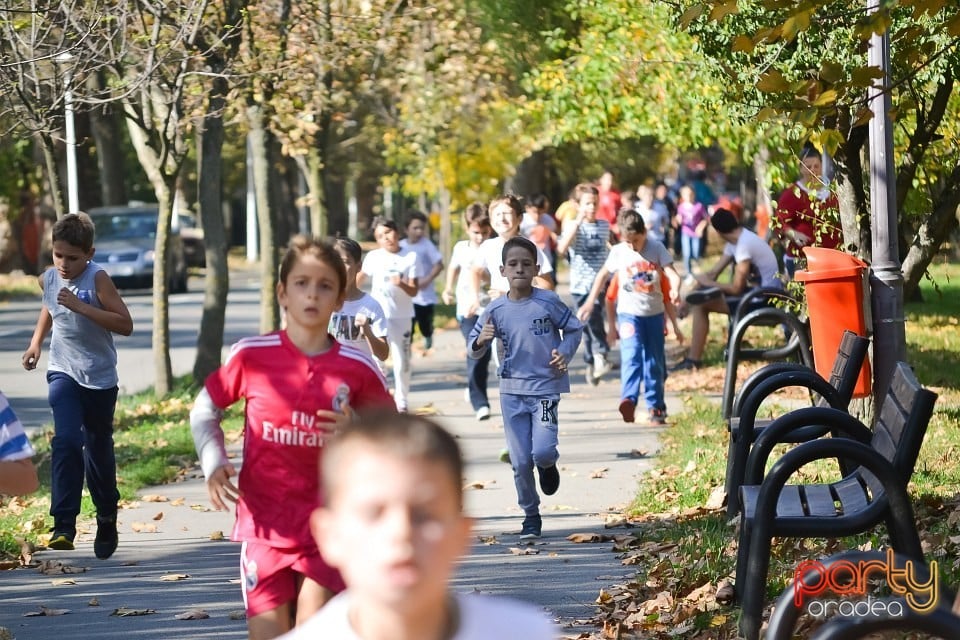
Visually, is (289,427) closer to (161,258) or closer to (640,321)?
(640,321)

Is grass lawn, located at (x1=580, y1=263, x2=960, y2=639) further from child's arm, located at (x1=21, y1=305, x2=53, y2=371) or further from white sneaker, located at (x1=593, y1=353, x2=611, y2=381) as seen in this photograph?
child's arm, located at (x1=21, y1=305, x2=53, y2=371)

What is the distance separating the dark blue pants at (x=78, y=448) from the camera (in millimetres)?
8367

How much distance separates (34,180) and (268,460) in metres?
36.8

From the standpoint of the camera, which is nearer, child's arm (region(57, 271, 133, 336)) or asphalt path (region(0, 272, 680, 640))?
asphalt path (region(0, 272, 680, 640))

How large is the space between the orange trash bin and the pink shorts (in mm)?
5070

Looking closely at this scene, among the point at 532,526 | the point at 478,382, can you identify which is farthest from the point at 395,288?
the point at 532,526

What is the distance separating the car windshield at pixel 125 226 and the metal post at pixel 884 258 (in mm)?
26230

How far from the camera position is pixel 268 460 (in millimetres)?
4945

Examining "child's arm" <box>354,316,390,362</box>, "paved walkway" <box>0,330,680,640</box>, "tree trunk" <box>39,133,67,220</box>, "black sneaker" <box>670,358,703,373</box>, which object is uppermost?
"tree trunk" <box>39,133,67,220</box>

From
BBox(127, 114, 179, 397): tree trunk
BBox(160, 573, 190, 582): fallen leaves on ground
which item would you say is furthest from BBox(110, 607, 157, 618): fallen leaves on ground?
BBox(127, 114, 179, 397): tree trunk

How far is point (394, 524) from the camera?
8.18 ft

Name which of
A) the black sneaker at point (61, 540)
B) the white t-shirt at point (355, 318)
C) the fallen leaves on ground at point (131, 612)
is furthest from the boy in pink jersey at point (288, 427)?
the white t-shirt at point (355, 318)

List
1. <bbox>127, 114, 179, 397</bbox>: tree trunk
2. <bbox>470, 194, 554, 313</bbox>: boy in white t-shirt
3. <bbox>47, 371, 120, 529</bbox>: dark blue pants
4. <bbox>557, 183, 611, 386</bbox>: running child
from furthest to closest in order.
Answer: <bbox>557, 183, 611, 386</bbox>: running child
<bbox>127, 114, 179, 397</bbox>: tree trunk
<bbox>470, 194, 554, 313</bbox>: boy in white t-shirt
<bbox>47, 371, 120, 529</bbox>: dark blue pants

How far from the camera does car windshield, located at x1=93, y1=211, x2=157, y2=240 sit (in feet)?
111
